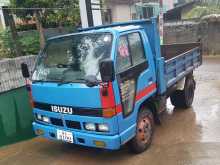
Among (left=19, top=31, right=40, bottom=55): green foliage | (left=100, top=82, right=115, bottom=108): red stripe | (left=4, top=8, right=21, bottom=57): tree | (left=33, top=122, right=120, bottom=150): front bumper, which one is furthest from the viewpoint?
(left=19, top=31, right=40, bottom=55): green foliage

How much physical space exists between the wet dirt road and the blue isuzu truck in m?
0.33

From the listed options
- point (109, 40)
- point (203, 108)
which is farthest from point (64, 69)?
point (203, 108)

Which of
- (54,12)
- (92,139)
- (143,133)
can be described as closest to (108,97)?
(92,139)

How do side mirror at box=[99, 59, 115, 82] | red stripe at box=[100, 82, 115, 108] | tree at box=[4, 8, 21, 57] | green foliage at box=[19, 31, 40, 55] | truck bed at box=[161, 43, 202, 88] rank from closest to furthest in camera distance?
side mirror at box=[99, 59, 115, 82] → red stripe at box=[100, 82, 115, 108] → truck bed at box=[161, 43, 202, 88] → tree at box=[4, 8, 21, 57] → green foliage at box=[19, 31, 40, 55]

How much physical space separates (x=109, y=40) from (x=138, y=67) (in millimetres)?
673

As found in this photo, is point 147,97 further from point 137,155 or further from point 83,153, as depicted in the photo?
point 83,153

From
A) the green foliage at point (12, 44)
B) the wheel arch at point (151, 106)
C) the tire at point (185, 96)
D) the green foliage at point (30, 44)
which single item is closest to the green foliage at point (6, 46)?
the green foliage at point (12, 44)

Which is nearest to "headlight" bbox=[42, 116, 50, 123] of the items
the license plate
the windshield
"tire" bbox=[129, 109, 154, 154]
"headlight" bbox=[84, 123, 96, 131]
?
the license plate

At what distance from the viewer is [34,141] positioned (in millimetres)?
6457

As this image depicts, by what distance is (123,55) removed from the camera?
4.97 meters

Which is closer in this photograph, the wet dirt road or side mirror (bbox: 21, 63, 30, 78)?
the wet dirt road

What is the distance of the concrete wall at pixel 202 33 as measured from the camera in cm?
1505

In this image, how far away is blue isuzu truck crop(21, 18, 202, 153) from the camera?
4570 mm

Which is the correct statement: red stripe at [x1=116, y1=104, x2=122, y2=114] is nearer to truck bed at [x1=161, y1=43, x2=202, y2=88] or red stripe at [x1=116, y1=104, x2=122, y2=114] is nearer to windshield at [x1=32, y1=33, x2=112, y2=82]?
windshield at [x1=32, y1=33, x2=112, y2=82]
